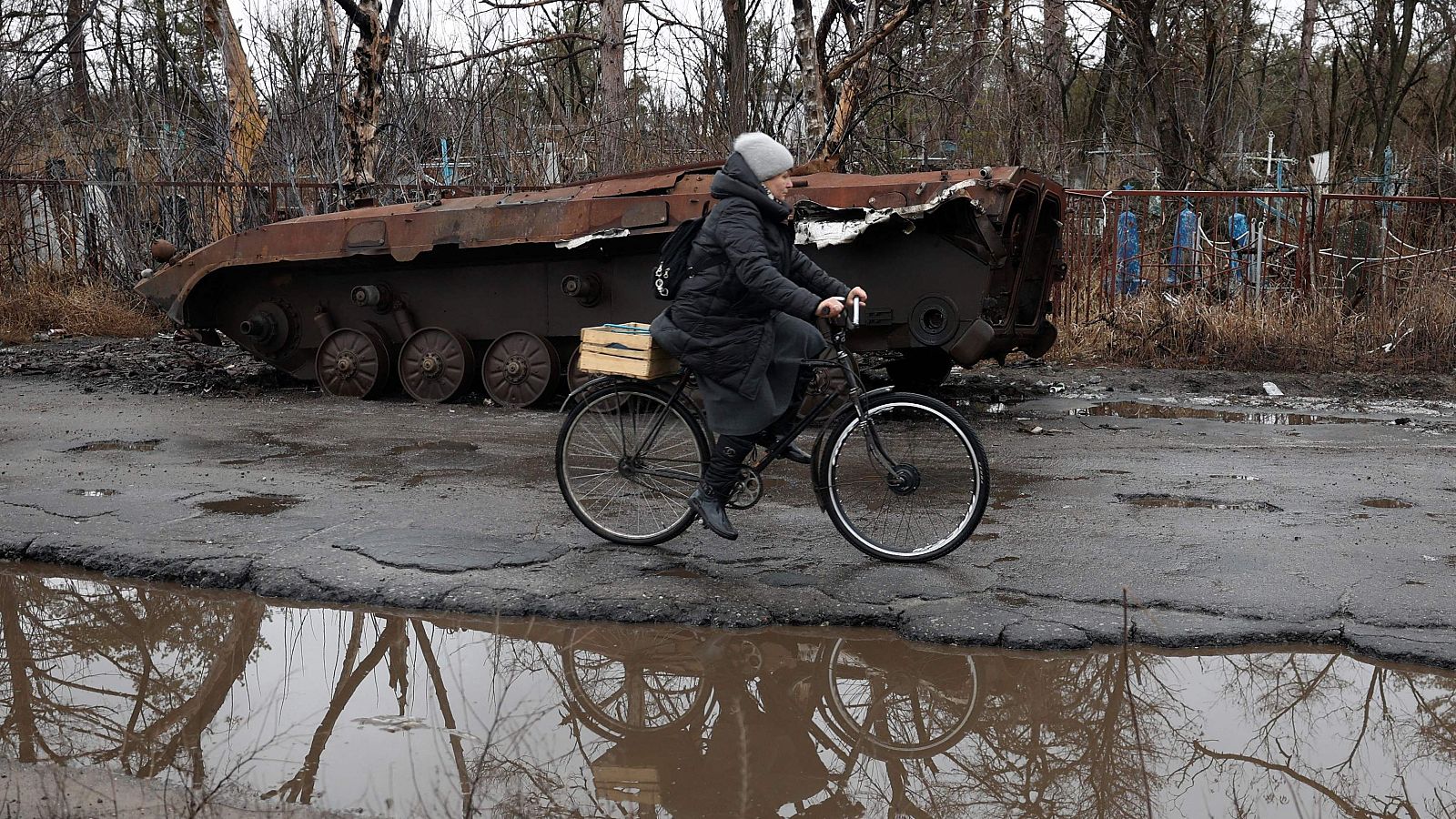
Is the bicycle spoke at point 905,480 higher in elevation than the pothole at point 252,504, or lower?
higher

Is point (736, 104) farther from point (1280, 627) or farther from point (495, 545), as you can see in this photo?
point (1280, 627)

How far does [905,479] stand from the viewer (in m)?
4.71

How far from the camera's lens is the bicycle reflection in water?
9.75ft

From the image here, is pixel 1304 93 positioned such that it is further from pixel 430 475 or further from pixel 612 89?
pixel 430 475

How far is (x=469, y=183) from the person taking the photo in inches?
632

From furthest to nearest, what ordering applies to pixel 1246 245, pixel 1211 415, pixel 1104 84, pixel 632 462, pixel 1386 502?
pixel 1104 84, pixel 1246 245, pixel 1211 415, pixel 1386 502, pixel 632 462

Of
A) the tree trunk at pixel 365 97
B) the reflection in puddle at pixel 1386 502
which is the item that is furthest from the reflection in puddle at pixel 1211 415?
the tree trunk at pixel 365 97

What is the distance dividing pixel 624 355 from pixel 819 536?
112 centimetres

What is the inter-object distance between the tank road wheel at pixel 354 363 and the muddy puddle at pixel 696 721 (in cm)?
615

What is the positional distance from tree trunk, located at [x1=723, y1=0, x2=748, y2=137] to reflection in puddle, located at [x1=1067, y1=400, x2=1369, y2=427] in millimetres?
7287

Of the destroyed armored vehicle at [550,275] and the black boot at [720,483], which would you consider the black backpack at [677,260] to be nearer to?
the black boot at [720,483]

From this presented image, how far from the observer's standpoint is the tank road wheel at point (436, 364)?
10.1m

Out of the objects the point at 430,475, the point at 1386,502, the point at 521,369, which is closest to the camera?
the point at 1386,502

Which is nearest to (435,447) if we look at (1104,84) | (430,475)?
(430,475)
